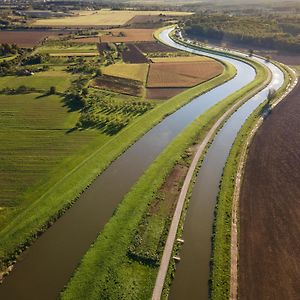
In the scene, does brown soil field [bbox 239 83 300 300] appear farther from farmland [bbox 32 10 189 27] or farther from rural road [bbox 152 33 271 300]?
farmland [bbox 32 10 189 27]

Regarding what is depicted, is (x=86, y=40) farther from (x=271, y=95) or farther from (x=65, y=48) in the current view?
(x=271, y=95)

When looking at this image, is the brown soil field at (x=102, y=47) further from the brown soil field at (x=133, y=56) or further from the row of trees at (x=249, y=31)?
the row of trees at (x=249, y=31)

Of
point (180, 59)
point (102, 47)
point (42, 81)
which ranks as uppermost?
point (180, 59)

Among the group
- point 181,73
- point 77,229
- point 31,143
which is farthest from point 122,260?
point 181,73

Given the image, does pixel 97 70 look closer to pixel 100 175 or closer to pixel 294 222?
pixel 100 175

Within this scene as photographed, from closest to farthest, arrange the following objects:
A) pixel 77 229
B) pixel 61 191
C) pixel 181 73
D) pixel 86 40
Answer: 1. pixel 77 229
2. pixel 61 191
3. pixel 181 73
4. pixel 86 40

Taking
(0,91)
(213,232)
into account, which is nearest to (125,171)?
(213,232)
